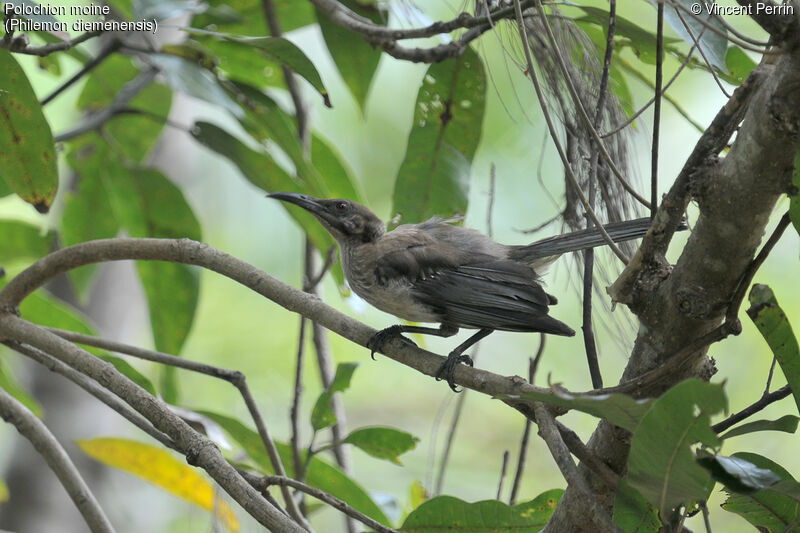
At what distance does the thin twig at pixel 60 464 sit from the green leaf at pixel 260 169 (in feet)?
4.31

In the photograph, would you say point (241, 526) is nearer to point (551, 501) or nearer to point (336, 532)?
point (551, 501)

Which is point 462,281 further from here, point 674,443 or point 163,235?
point 163,235

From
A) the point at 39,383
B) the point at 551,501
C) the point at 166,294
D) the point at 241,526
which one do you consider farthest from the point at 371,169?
the point at 551,501

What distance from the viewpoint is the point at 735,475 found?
4.83 feet

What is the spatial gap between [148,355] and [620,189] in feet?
5.45

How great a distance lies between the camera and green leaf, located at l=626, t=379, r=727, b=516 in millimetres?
1355

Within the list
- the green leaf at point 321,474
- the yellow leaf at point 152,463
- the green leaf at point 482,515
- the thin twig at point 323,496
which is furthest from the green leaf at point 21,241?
the green leaf at point 482,515

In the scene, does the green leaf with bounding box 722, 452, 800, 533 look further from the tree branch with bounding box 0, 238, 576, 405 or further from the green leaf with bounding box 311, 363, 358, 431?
the green leaf with bounding box 311, 363, 358, 431

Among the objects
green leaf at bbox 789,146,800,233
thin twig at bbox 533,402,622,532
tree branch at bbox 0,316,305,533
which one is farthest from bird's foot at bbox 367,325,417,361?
green leaf at bbox 789,146,800,233

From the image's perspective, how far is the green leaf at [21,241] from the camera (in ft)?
12.7

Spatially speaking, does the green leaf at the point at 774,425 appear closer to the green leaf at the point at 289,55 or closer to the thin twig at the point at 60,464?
the green leaf at the point at 289,55

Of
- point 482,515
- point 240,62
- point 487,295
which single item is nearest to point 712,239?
point 482,515

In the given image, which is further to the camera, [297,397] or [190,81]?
[190,81]

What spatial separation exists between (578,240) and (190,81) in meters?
1.69
